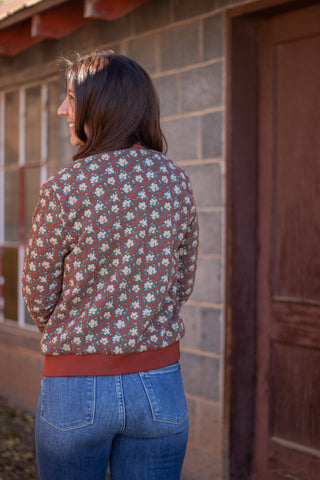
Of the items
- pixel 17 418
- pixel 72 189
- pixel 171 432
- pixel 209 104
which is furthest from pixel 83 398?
pixel 17 418

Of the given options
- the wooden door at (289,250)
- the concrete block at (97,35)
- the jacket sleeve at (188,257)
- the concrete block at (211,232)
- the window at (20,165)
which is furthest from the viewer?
the window at (20,165)

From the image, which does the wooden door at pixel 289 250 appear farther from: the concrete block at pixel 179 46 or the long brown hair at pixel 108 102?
the long brown hair at pixel 108 102

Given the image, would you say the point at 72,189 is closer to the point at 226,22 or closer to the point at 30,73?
the point at 226,22

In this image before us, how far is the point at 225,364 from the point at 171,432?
1.83 m

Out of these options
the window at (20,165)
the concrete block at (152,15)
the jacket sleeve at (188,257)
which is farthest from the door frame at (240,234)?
the window at (20,165)

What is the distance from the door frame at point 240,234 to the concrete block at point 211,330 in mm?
71

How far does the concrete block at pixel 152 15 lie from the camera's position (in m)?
3.61

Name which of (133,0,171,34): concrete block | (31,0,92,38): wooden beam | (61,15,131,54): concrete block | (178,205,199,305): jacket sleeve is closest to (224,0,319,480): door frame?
(133,0,171,34): concrete block

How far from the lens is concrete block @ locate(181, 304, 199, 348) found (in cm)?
349

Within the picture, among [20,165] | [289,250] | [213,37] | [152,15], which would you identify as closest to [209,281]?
[289,250]

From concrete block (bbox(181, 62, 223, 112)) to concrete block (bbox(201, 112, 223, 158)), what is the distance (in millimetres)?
70

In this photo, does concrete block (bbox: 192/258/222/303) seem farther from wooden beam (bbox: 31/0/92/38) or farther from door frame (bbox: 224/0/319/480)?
wooden beam (bbox: 31/0/92/38)

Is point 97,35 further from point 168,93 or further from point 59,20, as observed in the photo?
point 168,93

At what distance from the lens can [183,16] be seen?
3492mm
